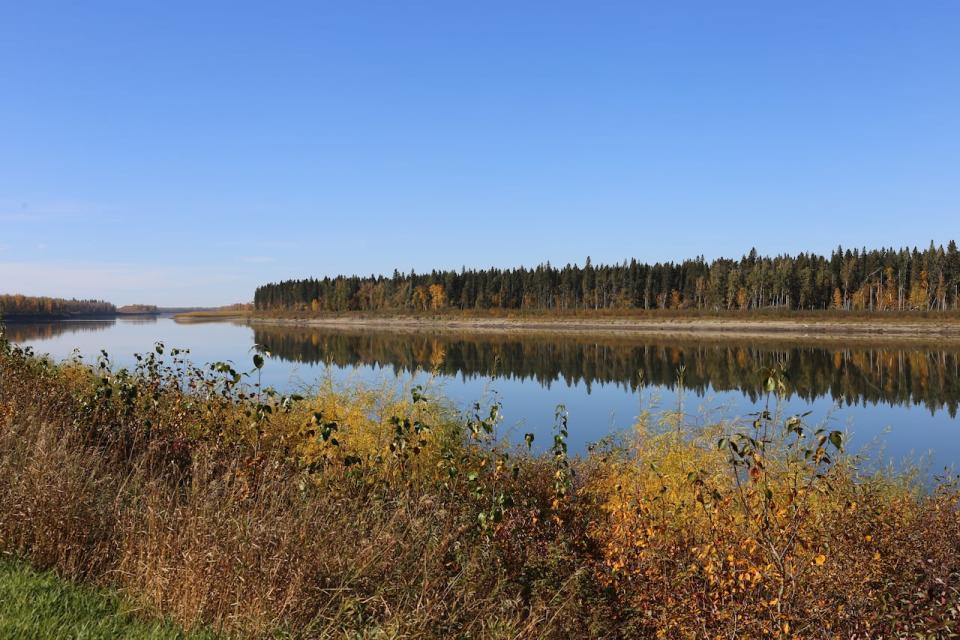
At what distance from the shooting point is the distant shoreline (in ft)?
248

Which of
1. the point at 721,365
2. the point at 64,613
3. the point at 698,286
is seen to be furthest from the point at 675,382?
the point at 698,286

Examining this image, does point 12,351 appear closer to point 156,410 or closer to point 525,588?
point 156,410

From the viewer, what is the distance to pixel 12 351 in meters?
14.7

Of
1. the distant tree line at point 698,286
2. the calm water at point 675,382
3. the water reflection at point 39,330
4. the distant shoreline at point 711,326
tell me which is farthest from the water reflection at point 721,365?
the distant tree line at point 698,286

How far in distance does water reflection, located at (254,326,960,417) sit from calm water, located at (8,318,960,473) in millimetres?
83

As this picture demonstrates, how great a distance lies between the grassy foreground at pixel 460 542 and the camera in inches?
191

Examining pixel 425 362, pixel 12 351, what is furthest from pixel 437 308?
pixel 12 351

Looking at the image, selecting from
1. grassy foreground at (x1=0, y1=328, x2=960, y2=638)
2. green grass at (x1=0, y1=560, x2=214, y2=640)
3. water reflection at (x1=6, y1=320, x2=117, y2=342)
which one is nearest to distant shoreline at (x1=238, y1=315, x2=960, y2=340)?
water reflection at (x1=6, y1=320, x2=117, y2=342)

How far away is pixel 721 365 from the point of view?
137 ft

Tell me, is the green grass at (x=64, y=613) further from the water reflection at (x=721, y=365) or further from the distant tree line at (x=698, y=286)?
the distant tree line at (x=698, y=286)

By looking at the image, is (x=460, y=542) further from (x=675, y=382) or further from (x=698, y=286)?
(x=698, y=286)

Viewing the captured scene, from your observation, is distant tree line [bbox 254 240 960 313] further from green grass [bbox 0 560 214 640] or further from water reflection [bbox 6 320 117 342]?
green grass [bbox 0 560 214 640]

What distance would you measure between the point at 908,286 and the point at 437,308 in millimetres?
91982

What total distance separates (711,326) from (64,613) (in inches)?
3735
